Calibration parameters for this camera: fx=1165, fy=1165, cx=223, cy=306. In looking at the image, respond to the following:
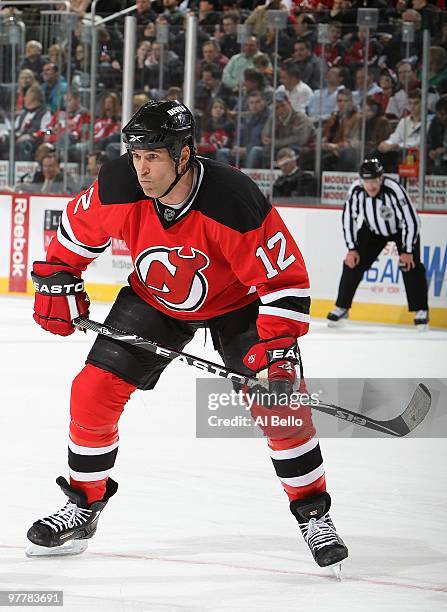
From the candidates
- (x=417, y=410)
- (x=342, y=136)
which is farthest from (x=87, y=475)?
(x=342, y=136)

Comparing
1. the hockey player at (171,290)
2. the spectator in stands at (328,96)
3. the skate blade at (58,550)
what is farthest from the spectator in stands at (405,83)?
the skate blade at (58,550)

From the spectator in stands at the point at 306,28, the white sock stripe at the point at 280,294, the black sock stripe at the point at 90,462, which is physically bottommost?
the black sock stripe at the point at 90,462

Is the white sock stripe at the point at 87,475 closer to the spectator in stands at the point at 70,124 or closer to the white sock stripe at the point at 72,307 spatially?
the white sock stripe at the point at 72,307

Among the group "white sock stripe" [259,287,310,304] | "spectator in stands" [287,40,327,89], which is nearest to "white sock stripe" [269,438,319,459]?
"white sock stripe" [259,287,310,304]

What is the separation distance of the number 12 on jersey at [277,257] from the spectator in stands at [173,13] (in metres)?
6.30

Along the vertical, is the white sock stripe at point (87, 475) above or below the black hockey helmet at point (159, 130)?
below

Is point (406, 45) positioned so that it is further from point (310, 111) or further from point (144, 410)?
point (144, 410)

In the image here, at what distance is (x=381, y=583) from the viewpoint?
2.78m

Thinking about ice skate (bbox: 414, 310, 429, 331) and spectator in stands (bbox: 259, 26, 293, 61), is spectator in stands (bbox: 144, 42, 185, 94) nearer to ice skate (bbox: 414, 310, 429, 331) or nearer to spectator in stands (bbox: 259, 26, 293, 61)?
spectator in stands (bbox: 259, 26, 293, 61)

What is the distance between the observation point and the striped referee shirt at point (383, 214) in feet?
24.6

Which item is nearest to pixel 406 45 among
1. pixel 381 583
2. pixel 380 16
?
pixel 380 16

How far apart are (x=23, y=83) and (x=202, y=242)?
22.7 ft

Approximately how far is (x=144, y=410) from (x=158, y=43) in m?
4.56

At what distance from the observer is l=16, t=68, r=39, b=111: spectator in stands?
9273 mm
